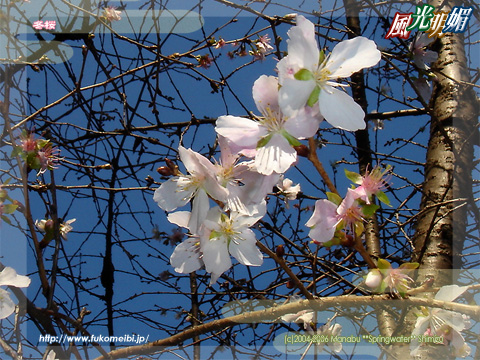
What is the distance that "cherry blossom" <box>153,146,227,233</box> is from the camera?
2.01 ft

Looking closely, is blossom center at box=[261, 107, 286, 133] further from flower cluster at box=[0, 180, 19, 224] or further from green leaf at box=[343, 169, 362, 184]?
flower cluster at box=[0, 180, 19, 224]

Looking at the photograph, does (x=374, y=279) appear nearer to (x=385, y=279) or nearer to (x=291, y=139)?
(x=385, y=279)

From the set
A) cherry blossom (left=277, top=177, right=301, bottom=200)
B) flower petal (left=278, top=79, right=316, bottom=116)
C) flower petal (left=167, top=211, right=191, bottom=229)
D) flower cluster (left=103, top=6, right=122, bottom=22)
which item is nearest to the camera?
flower petal (left=278, top=79, right=316, bottom=116)

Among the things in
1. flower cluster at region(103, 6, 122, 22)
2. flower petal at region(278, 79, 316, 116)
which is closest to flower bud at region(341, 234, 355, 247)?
flower petal at region(278, 79, 316, 116)

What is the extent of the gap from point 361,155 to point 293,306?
135 centimetres

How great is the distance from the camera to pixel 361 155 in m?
1.87

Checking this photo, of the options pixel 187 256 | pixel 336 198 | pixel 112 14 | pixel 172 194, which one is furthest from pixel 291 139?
pixel 112 14

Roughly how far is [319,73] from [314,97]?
6cm

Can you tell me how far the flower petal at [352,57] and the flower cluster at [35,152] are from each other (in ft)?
2.95

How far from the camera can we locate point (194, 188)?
67 cm

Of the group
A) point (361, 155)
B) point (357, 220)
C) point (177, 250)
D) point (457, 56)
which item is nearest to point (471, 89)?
point (457, 56)

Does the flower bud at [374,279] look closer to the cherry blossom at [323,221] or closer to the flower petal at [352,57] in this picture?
the cherry blossom at [323,221]

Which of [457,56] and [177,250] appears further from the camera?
[457,56]

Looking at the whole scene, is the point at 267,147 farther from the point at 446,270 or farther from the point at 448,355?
the point at 446,270
